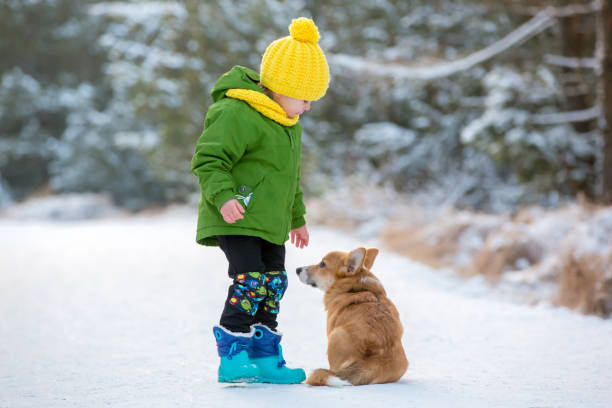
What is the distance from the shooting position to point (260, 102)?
322 cm

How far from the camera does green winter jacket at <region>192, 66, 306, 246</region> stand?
9.98 feet

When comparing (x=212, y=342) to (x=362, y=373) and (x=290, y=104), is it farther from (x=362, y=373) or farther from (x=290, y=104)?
(x=290, y=104)

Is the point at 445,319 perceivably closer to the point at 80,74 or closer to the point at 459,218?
the point at 459,218

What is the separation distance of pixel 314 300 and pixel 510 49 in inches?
318

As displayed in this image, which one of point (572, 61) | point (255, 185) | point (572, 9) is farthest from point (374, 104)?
point (255, 185)

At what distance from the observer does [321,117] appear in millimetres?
16344

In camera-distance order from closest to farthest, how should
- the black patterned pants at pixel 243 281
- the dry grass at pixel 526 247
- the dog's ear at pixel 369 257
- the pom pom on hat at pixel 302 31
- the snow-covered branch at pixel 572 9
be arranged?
the black patterned pants at pixel 243 281 → the pom pom on hat at pixel 302 31 → the dog's ear at pixel 369 257 → the dry grass at pixel 526 247 → the snow-covered branch at pixel 572 9

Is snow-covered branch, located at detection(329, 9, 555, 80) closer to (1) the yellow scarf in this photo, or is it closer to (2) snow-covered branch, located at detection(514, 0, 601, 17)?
(2) snow-covered branch, located at detection(514, 0, 601, 17)

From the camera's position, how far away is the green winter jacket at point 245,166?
3.04 meters

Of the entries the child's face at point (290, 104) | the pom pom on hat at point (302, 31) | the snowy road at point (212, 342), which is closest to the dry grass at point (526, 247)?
the snowy road at point (212, 342)

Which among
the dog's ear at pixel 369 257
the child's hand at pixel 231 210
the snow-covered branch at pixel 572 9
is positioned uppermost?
the snow-covered branch at pixel 572 9

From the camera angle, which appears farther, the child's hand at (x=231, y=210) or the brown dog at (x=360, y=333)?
the brown dog at (x=360, y=333)

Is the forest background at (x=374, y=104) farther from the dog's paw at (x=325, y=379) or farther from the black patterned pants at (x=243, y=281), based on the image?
the black patterned pants at (x=243, y=281)

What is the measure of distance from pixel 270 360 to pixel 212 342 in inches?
47.3
